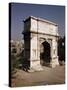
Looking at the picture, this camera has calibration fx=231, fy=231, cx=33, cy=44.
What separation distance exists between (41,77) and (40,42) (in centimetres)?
40

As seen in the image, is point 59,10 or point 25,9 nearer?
point 25,9

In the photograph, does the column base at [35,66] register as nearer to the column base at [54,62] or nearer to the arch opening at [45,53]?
the arch opening at [45,53]

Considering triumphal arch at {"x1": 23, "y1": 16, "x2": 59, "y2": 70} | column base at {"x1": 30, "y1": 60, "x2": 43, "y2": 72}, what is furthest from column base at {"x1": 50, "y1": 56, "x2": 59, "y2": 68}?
column base at {"x1": 30, "y1": 60, "x2": 43, "y2": 72}

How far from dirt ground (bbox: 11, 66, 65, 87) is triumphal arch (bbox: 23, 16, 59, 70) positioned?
0.22ft

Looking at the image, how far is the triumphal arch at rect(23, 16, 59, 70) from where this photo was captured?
2.58 metres

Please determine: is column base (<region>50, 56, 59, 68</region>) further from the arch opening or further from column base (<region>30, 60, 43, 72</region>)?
column base (<region>30, 60, 43, 72</region>)

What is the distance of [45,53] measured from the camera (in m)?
2.66

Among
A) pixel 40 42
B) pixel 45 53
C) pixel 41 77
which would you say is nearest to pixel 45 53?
pixel 45 53

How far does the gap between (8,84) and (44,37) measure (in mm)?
667

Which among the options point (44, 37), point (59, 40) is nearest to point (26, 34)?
point (44, 37)

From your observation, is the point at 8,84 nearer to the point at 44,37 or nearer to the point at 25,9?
the point at 44,37

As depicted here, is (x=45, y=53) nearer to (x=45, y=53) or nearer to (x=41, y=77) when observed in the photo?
(x=45, y=53)

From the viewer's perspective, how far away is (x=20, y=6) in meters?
2.53

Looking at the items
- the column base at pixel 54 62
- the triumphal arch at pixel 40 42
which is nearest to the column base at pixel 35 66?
the triumphal arch at pixel 40 42
